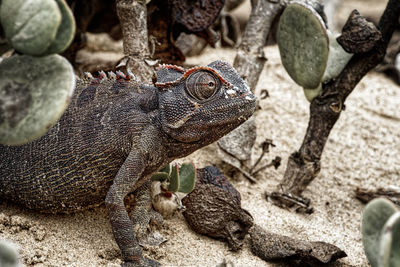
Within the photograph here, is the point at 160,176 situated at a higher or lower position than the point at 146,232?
higher

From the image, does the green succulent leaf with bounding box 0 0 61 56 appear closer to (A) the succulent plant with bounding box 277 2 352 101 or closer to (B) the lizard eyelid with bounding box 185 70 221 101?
(B) the lizard eyelid with bounding box 185 70 221 101

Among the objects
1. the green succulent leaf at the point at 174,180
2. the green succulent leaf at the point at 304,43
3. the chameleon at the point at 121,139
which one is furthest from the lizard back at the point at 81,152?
the green succulent leaf at the point at 304,43

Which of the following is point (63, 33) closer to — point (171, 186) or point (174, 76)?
point (174, 76)

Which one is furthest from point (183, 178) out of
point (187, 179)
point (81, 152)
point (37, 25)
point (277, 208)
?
point (37, 25)

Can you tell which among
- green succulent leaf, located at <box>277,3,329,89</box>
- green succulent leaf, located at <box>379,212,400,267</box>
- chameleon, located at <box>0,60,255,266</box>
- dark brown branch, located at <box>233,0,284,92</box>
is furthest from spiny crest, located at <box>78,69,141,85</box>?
green succulent leaf, located at <box>379,212,400,267</box>

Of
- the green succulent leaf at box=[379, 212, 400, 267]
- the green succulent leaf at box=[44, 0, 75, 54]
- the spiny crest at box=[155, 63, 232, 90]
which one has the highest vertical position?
the green succulent leaf at box=[44, 0, 75, 54]
